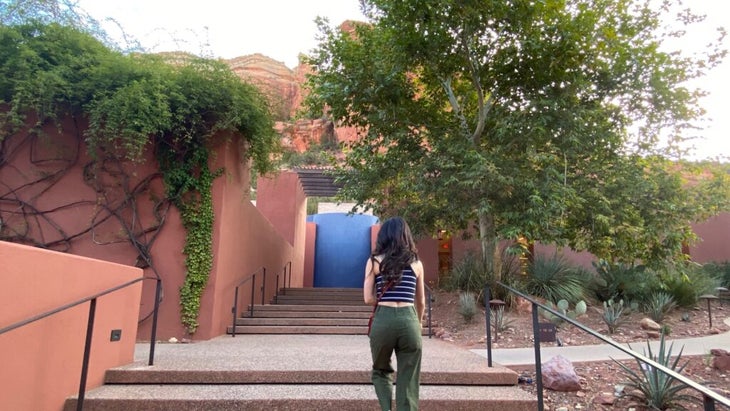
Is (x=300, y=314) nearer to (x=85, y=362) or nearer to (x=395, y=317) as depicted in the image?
(x=85, y=362)

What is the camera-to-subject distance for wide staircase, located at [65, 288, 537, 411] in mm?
3023

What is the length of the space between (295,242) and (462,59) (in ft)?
27.1

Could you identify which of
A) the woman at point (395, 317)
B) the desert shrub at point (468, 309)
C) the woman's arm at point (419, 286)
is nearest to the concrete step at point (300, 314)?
the desert shrub at point (468, 309)

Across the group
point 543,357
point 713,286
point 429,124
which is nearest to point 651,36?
point 429,124

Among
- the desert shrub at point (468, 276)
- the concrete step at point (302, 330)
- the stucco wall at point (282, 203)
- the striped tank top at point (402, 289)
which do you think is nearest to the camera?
the striped tank top at point (402, 289)

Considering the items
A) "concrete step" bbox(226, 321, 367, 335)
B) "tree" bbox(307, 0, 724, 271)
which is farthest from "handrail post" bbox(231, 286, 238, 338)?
"tree" bbox(307, 0, 724, 271)

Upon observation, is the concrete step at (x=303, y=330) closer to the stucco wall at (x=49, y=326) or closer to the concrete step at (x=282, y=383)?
the concrete step at (x=282, y=383)

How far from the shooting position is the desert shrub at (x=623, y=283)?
7.16 metres

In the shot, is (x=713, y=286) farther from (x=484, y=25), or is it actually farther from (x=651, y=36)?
(x=484, y=25)

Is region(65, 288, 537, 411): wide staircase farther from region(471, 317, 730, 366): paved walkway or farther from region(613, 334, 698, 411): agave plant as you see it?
region(613, 334, 698, 411): agave plant

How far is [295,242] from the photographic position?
41.9 ft

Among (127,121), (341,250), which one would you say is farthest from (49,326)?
(341,250)

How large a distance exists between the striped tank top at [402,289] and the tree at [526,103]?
3.29 metres

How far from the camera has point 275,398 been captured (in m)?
3.06
